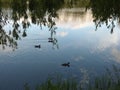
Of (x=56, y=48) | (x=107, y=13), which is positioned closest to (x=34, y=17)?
(x=107, y=13)

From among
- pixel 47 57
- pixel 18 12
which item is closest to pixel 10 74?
pixel 47 57

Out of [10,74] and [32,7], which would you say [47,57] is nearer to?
[10,74]

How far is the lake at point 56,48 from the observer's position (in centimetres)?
1451

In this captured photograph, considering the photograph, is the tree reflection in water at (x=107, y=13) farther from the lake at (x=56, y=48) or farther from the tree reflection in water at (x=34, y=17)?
the tree reflection in water at (x=34, y=17)

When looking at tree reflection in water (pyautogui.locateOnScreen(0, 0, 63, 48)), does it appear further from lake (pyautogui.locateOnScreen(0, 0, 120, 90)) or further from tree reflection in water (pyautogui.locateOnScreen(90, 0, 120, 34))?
tree reflection in water (pyautogui.locateOnScreen(90, 0, 120, 34))

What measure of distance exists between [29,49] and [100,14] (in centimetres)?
1128

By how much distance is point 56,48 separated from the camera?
64.1ft

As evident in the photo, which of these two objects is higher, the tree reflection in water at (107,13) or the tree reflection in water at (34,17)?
the tree reflection in water at (107,13)

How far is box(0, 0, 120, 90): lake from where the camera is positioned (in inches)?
571

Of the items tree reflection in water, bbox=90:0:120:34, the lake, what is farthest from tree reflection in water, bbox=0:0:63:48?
tree reflection in water, bbox=90:0:120:34

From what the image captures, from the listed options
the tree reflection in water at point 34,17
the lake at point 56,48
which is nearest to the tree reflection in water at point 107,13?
the lake at point 56,48

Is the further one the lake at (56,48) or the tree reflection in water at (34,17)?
the tree reflection in water at (34,17)

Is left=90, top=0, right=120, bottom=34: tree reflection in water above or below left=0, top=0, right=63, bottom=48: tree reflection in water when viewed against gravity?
above

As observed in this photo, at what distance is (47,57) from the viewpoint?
17469 millimetres
